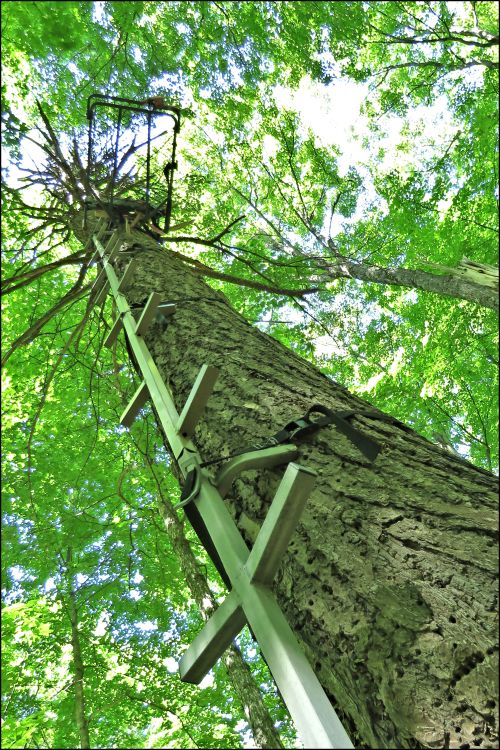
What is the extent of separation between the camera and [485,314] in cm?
645

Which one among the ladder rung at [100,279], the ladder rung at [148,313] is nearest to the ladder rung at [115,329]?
the ladder rung at [148,313]

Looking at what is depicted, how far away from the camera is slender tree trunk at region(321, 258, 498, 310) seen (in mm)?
4977

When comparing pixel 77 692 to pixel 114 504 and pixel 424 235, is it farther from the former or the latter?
pixel 424 235

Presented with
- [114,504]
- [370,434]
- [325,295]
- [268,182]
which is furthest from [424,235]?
[370,434]

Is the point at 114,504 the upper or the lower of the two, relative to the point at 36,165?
lower

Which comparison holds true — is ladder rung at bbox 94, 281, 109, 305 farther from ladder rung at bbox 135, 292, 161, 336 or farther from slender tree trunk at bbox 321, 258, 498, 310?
slender tree trunk at bbox 321, 258, 498, 310

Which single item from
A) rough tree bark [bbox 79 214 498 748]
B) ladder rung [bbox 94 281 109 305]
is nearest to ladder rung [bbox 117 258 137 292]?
ladder rung [bbox 94 281 109 305]

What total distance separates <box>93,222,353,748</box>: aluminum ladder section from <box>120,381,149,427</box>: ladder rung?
0.51m

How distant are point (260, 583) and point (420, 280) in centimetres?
617

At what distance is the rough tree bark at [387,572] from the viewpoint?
93 cm

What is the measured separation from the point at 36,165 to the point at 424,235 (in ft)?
17.0

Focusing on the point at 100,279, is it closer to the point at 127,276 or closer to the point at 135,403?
the point at 127,276

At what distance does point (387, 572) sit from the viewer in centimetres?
115

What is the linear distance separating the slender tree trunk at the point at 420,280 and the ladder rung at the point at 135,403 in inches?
131
